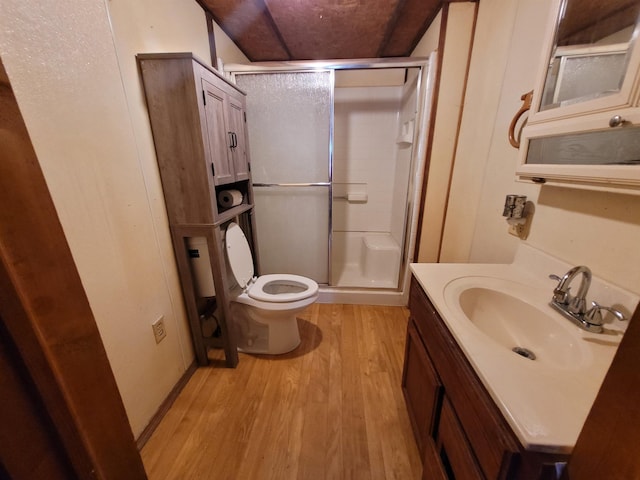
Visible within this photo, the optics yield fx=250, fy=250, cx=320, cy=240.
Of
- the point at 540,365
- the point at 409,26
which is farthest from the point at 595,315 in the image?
the point at 409,26

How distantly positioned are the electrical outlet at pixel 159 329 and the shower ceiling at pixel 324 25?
6.17 ft

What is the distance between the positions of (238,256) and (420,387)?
124cm

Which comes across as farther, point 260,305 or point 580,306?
point 260,305

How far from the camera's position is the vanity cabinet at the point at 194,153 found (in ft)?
3.76

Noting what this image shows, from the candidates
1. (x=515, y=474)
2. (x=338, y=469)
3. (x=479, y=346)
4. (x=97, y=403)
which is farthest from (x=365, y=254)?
(x=97, y=403)

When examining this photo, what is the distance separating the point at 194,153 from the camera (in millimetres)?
1231

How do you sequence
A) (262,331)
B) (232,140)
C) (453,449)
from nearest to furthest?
1. (453,449)
2. (232,140)
3. (262,331)

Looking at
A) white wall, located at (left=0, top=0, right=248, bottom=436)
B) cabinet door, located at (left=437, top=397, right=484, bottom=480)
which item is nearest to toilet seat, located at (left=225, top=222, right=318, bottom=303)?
white wall, located at (left=0, top=0, right=248, bottom=436)

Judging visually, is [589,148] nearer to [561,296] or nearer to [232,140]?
[561,296]

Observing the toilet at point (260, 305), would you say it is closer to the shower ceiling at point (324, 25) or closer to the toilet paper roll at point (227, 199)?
the toilet paper roll at point (227, 199)

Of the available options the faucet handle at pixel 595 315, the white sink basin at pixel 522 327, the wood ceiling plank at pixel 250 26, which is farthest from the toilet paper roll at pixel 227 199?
the faucet handle at pixel 595 315

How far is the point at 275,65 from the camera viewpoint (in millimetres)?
1886

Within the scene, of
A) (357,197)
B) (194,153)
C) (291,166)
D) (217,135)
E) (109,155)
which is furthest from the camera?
(357,197)

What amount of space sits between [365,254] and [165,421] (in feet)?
6.84
